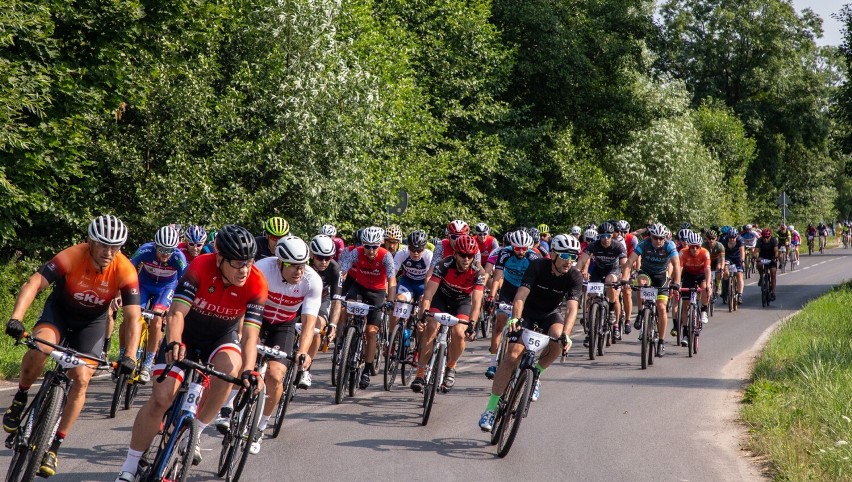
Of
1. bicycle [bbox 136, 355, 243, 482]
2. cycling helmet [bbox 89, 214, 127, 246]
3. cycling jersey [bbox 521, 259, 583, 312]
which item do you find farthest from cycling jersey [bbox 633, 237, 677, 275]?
bicycle [bbox 136, 355, 243, 482]

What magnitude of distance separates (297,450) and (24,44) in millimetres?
11906

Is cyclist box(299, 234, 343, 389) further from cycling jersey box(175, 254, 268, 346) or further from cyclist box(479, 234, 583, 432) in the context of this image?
cycling jersey box(175, 254, 268, 346)

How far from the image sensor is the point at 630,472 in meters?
7.94

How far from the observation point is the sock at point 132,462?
6266 millimetres

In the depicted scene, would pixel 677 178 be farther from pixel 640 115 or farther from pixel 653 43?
pixel 653 43

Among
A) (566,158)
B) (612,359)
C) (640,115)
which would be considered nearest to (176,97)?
(612,359)

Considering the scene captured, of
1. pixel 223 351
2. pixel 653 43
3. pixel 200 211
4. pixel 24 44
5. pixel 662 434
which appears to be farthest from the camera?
pixel 653 43

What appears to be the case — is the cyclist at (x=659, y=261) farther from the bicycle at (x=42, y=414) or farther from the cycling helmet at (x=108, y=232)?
the bicycle at (x=42, y=414)

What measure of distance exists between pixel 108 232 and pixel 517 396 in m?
3.54

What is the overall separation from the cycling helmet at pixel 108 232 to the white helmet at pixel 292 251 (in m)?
1.32

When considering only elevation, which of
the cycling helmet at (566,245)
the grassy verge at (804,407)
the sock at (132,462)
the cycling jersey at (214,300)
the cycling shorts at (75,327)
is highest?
the cycling helmet at (566,245)

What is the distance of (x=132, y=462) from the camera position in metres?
6.30

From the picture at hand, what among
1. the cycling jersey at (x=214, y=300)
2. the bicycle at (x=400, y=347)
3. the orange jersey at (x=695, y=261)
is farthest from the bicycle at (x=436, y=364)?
the orange jersey at (x=695, y=261)

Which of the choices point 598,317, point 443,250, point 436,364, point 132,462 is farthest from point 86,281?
point 598,317
